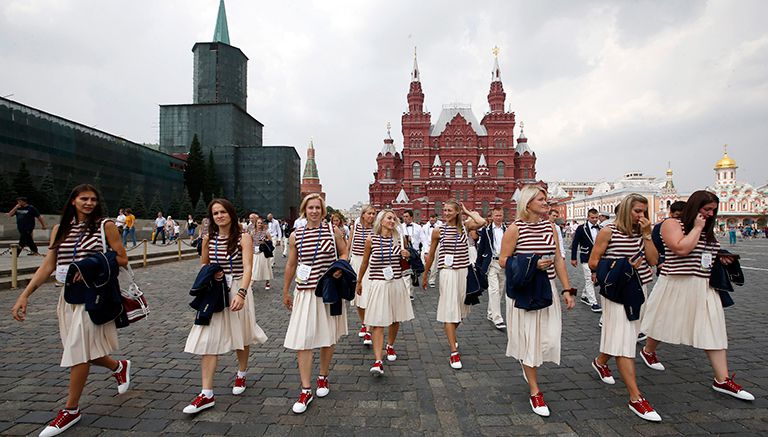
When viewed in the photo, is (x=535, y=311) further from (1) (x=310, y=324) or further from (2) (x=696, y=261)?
(1) (x=310, y=324)

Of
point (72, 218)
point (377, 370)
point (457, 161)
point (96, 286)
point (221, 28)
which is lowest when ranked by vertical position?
point (377, 370)

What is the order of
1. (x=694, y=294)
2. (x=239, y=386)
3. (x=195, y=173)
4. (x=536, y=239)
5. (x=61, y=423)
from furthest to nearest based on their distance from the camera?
(x=195, y=173) → (x=694, y=294) → (x=239, y=386) → (x=536, y=239) → (x=61, y=423)

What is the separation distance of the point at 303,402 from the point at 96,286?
80.7 inches

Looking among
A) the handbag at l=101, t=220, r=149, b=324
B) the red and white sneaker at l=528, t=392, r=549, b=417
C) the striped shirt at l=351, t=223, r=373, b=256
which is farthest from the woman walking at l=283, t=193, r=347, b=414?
the striped shirt at l=351, t=223, r=373, b=256

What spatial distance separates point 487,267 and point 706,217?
3351mm

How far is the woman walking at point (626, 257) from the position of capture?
136 inches

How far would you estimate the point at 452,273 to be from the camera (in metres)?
4.83

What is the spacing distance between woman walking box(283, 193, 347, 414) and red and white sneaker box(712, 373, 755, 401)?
12.3 ft

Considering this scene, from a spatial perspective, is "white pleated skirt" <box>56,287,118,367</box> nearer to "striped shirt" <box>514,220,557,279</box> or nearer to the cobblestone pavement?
the cobblestone pavement

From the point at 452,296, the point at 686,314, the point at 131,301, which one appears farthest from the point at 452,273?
the point at 131,301

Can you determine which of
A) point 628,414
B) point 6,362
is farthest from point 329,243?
point 6,362

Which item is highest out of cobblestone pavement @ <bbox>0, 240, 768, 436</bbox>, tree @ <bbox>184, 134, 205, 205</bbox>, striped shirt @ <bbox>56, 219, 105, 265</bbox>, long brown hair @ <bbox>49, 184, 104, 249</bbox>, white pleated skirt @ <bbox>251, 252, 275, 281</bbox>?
tree @ <bbox>184, 134, 205, 205</bbox>

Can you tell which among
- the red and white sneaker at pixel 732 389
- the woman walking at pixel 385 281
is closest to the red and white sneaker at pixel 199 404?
the woman walking at pixel 385 281

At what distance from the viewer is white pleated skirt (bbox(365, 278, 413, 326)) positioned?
4391 mm
